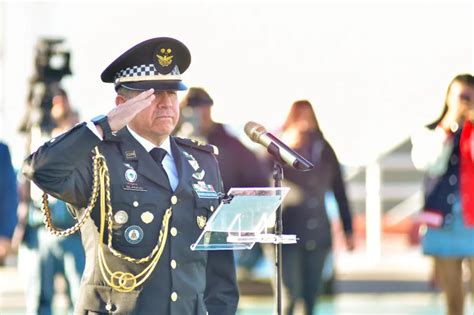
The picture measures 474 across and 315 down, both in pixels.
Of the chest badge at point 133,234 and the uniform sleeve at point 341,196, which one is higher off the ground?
the chest badge at point 133,234

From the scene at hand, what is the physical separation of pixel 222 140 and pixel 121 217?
571 centimetres

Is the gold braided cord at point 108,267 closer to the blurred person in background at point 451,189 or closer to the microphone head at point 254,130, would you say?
the microphone head at point 254,130

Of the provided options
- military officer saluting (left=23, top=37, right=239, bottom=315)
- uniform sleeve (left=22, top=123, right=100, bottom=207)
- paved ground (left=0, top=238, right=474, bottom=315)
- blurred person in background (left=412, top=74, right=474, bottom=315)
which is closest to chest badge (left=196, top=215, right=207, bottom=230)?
military officer saluting (left=23, top=37, right=239, bottom=315)

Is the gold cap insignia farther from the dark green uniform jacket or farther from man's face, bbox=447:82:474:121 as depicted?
man's face, bbox=447:82:474:121

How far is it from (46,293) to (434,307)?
5445 millimetres

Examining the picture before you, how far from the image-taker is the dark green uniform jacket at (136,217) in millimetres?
5941

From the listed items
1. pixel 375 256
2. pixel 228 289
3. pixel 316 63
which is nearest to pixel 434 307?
pixel 316 63

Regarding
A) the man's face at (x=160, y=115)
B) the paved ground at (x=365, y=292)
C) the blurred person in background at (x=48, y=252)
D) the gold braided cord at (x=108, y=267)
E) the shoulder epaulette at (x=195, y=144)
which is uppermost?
the man's face at (x=160, y=115)

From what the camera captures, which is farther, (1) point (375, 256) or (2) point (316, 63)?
(1) point (375, 256)

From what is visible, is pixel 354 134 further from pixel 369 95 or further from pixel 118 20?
pixel 118 20

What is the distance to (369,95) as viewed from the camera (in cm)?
1869

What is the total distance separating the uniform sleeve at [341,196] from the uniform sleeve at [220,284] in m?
5.80

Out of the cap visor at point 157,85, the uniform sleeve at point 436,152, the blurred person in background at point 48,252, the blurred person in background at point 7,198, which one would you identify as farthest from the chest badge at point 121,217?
the uniform sleeve at point 436,152

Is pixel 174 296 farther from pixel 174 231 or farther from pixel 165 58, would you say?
pixel 165 58
